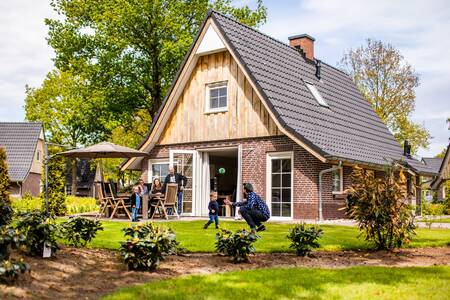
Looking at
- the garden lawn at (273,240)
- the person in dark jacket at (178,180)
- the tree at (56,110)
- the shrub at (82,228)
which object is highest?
the tree at (56,110)

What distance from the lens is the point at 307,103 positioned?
66.4 feet

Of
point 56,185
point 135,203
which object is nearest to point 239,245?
point 135,203

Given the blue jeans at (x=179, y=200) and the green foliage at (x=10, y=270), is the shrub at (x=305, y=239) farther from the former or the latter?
the blue jeans at (x=179, y=200)

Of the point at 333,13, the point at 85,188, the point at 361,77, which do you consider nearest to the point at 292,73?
the point at 333,13

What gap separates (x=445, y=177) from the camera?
32.7m

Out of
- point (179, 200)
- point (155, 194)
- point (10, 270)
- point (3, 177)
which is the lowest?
point (10, 270)

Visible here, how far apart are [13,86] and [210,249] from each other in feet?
133

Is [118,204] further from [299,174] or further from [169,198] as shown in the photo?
[299,174]

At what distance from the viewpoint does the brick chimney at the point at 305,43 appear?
25344mm

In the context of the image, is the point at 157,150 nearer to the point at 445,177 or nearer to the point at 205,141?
the point at 205,141

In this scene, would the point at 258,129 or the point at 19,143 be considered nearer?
the point at 258,129

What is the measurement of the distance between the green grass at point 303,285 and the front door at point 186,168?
1304 cm

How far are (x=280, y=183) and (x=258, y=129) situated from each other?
2.02 m

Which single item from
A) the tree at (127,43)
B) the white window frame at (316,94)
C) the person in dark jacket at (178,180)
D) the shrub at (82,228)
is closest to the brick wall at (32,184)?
the tree at (127,43)
